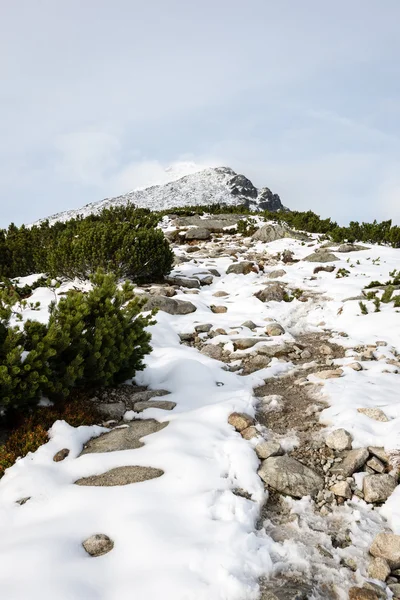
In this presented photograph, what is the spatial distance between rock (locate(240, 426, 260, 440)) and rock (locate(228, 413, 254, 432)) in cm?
6

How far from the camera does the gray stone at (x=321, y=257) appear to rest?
12523 mm

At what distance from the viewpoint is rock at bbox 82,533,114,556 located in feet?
7.48

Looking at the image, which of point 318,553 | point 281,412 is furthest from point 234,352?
point 318,553

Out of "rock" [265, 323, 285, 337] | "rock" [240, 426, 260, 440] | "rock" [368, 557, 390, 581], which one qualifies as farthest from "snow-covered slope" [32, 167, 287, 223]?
"rock" [368, 557, 390, 581]

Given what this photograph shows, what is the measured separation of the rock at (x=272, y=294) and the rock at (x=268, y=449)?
20.1ft

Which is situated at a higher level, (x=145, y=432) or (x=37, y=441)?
(x=37, y=441)

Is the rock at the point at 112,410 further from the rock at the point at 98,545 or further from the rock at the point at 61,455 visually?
the rock at the point at 98,545

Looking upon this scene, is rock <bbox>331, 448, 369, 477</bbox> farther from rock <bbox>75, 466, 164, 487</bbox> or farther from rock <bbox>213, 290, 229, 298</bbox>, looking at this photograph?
rock <bbox>213, 290, 229, 298</bbox>

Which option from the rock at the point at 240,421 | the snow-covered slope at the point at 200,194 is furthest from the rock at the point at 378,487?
the snow-covered slope at the point at 200,194

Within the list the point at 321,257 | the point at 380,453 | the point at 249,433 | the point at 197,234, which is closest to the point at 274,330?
the point at 249,433

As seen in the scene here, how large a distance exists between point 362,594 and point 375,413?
1947mm

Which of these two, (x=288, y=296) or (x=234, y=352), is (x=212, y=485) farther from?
(x=288, y=296)

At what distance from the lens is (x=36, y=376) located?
3.60 metres

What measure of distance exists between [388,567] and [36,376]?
3146 millimetres
